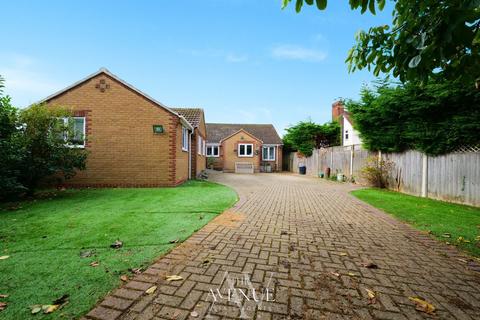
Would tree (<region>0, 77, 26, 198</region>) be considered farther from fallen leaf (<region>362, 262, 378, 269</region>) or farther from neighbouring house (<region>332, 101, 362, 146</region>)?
neighbouring house (<region>332, 101, 362, 146</region>)

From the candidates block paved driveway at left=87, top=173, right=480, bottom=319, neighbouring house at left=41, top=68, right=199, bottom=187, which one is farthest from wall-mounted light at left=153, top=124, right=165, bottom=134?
block paved driveway at left=87, top=173, right=480, bottom=319

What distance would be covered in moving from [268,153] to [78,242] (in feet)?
92.0

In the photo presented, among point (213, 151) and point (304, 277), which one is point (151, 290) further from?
point (213, 151)

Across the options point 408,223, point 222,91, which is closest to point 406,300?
point 408,223

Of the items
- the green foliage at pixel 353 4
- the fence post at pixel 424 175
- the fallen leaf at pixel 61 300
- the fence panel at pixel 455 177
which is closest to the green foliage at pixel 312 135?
the fence post at pixel 424 175

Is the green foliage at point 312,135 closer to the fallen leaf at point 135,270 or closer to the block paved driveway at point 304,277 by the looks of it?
the block paved driveway at point 304,277

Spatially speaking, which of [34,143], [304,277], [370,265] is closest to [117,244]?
[304,277]

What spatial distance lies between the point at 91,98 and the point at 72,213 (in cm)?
715

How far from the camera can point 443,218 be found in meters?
5.68

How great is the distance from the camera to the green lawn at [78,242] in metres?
2.23

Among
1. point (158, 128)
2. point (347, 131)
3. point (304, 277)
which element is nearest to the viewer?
point (304, 277)

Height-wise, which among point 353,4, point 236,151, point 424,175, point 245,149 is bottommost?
point 424,175

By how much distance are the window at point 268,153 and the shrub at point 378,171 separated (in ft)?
60.4

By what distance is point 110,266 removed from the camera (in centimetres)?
279
